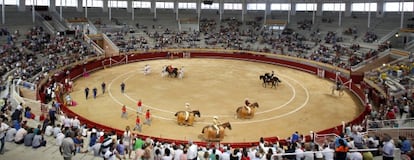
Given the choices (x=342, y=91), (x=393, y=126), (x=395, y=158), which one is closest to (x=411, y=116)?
(x=393, y=126)

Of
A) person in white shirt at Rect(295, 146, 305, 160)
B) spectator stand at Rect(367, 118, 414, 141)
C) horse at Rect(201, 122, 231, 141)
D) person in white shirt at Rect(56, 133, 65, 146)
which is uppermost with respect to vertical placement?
person in white shirt at Rect(56, 133, 65, 146)

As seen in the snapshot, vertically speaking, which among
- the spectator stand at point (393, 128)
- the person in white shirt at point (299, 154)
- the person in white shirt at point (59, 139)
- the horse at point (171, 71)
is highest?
the horse at point (171, 71)

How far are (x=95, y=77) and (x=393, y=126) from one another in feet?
101

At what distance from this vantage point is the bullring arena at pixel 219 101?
81.0 ft

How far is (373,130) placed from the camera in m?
21.0

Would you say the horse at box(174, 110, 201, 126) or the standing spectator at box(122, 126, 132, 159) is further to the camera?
the horse at box(174, 110, 201, 126)

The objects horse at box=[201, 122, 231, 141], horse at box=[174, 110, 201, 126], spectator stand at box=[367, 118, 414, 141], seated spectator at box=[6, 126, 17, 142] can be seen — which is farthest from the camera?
horse at box=[174, 110, 201, 126]

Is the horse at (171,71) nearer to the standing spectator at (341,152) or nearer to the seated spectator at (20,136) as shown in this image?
the seated spectator at (20,136)

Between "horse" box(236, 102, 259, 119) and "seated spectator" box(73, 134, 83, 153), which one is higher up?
"seated spectator" box(73, 134, 83, 153)

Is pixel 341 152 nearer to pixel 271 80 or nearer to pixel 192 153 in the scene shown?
pixel 192 153

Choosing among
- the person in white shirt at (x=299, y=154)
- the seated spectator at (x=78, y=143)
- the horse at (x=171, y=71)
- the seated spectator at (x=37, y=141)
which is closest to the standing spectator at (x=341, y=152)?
the person in white shirt at (x=299, y=154)

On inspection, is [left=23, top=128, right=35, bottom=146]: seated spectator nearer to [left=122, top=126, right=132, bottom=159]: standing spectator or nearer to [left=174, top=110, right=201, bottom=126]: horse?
[left=122, top=126, right=132, bottom=159]: standing spectator

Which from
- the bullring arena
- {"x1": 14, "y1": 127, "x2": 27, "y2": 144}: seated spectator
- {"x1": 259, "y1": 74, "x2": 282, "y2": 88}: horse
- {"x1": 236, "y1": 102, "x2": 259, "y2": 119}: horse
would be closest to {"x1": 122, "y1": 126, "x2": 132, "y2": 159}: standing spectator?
{"x1": 14, "y1": 127, "x2": 27, "y2": 144}: seated spectator

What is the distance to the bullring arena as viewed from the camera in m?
24.7
